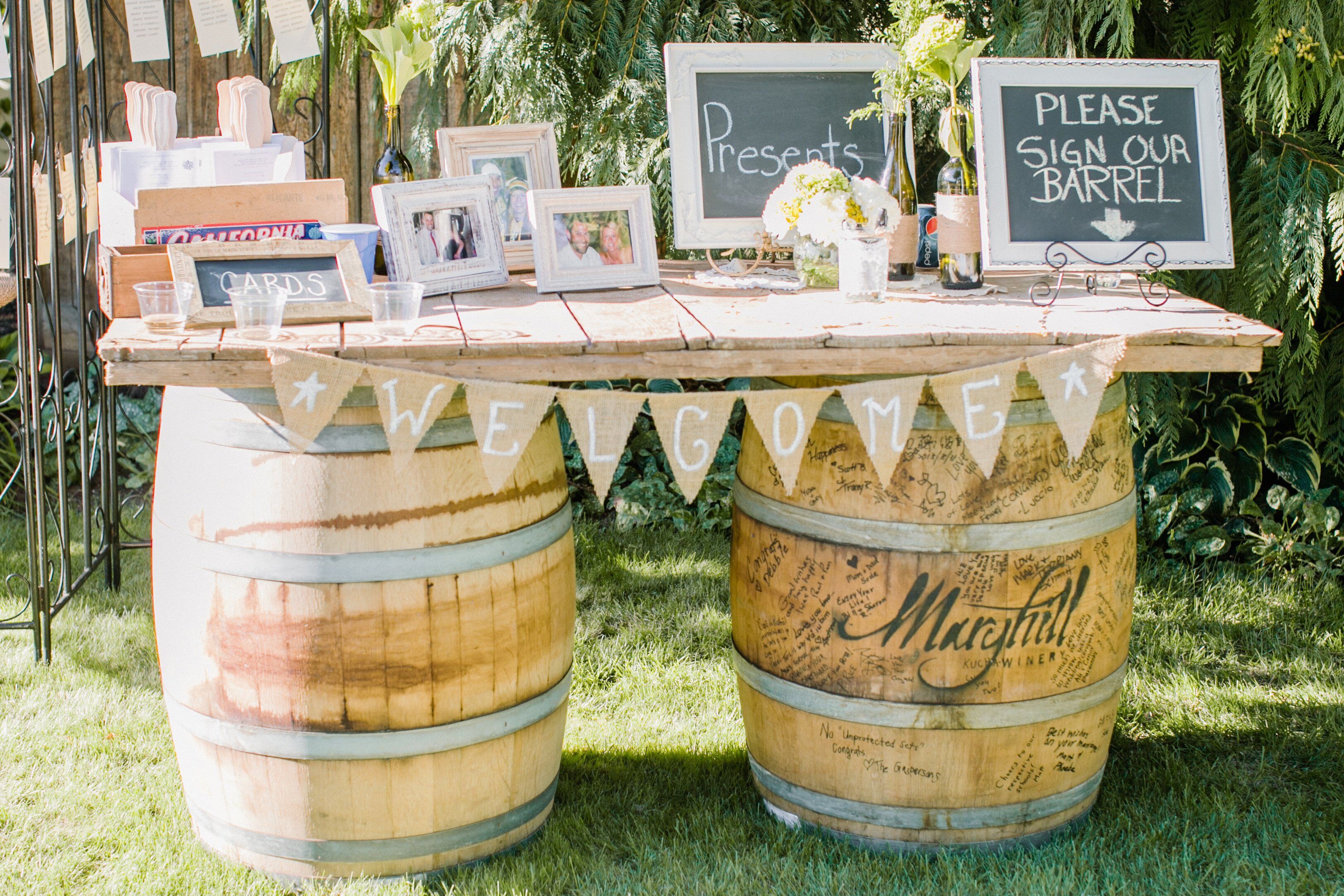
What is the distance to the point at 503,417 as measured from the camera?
1.94 m

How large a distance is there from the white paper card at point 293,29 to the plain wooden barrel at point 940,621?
1652mm

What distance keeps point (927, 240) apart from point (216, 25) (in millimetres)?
1830

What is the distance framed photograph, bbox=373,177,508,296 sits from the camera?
2.32 metres

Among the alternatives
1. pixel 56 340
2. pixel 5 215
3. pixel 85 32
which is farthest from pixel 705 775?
pixel 85 32

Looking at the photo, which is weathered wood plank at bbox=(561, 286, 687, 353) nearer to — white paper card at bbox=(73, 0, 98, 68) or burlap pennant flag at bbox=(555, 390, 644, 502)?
burlap pennant flag at bbox=(555, 390, 644, 502)

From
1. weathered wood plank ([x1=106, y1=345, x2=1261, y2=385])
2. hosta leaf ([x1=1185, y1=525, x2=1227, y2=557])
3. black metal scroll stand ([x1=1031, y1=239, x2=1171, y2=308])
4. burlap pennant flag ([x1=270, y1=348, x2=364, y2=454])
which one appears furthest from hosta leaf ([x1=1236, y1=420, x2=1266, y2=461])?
burlap pennant flag ([x1=270, y1=348, x2=364, y2=454])

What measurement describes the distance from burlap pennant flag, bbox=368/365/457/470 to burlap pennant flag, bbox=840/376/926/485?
0.64 meters

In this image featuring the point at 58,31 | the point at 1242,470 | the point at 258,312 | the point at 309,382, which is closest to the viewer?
the point at 309,382

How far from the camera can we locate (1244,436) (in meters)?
4.01

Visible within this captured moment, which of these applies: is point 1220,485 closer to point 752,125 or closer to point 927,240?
point 927,240

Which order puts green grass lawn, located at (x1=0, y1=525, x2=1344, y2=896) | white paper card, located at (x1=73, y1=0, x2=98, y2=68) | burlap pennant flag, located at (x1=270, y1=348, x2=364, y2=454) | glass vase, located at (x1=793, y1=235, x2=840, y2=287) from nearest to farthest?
burlap pennant flag, located at (x1=270, y1=348, x2=364, y2=454), green grass lawn, located at (x1=0, y1=525, x2=1344, y2=896), glass vase, located at (x1=793, y1=235, x2=840, y2=287), white paper card, located at (x1=73, y1=0, x2=98, y2=68)

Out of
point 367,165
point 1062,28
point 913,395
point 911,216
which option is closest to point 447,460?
point 913,395

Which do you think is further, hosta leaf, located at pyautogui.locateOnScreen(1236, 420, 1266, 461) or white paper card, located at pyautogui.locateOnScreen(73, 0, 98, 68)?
hosta leaf, located at pyautogui.locateOnScreen(1236, 420, 1266, 461)

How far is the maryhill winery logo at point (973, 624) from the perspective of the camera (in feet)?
6.95
